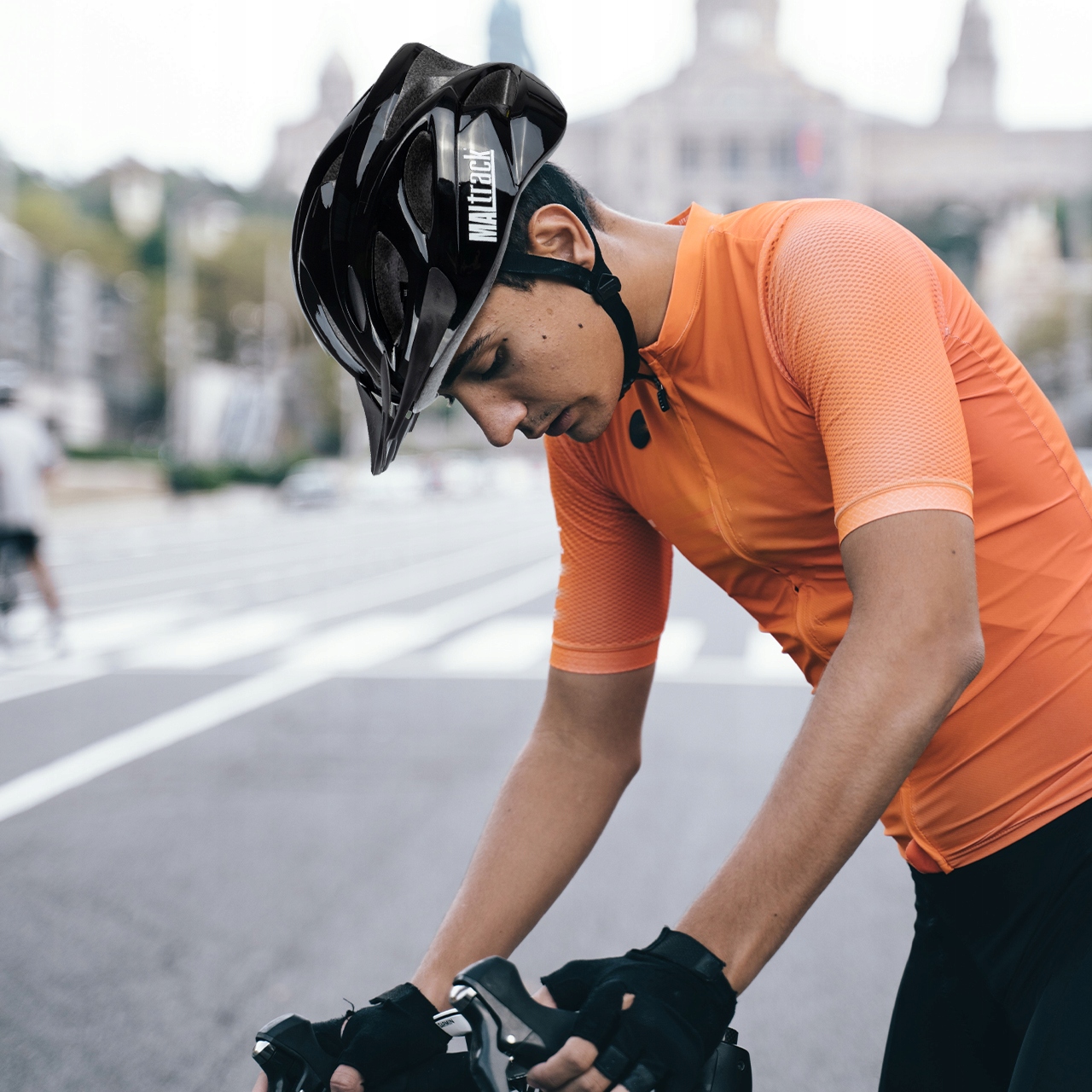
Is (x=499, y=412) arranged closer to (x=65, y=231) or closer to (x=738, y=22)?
(x=65, y=231)

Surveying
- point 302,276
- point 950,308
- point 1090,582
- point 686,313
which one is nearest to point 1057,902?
point 1090,582

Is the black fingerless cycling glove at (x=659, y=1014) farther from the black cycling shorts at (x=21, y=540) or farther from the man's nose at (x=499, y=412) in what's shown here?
the black cycling shorts at (x=21, y=540)

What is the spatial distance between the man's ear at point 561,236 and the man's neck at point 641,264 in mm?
60

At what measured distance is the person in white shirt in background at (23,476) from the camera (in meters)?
10.6

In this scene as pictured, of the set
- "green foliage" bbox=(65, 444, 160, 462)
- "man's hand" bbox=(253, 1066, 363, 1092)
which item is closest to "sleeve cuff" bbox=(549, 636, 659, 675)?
"man's hand" bbox=(253, 1066, 363, 1092)

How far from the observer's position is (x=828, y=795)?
54.9 inches

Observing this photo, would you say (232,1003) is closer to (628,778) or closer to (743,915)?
(628,778)

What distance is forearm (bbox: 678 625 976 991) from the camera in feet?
4.53

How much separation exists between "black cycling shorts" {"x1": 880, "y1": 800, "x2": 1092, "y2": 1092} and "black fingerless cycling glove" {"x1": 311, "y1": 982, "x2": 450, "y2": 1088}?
664 millimetres

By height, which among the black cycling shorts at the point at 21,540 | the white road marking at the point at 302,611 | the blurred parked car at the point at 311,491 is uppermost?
the black cycling shorts at the point at 21,540

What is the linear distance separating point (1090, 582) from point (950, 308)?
1.26ft

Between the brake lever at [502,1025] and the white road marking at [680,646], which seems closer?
the brake lever at [502,1025]

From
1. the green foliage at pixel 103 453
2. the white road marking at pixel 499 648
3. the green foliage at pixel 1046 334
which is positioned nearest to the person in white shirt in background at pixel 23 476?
the white road marking at pixel 499 648

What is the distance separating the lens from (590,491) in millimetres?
2045
